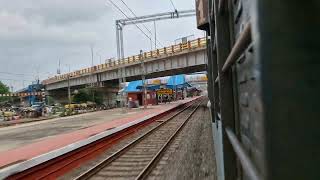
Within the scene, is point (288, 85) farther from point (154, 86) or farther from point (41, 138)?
point (154, 86)

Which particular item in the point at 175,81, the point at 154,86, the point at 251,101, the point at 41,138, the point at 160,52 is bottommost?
the point at 41,138

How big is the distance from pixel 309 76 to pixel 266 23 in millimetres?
170

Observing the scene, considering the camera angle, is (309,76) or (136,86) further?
(136,86)

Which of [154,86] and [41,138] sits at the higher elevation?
[154,86]

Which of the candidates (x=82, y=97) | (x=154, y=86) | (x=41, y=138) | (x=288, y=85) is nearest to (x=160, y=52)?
(x=154, y=86)

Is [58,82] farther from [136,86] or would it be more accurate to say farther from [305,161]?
[305,161]

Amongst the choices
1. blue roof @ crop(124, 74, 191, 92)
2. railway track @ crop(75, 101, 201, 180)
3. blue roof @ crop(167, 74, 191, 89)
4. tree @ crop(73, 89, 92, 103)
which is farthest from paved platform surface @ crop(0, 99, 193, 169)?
blue roof @ crop(167, 74, 191, 89)

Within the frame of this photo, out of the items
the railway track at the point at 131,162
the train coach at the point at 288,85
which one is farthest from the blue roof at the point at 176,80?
the train coach at the point at 288,85

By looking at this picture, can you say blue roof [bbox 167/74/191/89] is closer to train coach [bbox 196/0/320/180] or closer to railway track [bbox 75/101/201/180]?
railway track [bbox 75/101/201/180]

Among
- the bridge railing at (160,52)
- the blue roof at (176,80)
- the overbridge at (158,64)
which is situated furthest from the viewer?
the blue roof at (176,80)

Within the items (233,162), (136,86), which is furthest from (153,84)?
(233,162)

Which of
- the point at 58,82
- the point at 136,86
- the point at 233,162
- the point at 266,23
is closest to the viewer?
the point at 266,23

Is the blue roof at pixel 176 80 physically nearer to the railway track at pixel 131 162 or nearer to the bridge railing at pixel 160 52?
the bridge railing at pixel 160 52

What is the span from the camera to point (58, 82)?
9419 centimetres
